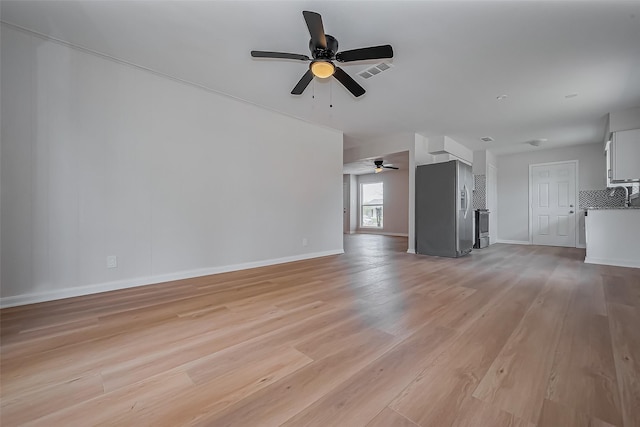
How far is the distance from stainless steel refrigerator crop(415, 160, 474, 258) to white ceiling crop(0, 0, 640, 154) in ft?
4.06

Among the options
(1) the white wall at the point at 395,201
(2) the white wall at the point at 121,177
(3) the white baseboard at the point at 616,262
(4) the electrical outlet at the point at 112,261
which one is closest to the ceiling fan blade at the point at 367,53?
(2) the white wall at the point at 121,177

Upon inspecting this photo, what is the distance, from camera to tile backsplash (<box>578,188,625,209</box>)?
5707 millimetres

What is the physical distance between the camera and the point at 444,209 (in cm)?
491

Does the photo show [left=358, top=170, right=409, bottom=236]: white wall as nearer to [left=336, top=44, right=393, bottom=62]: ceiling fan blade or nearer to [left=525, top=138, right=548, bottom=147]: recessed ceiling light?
[left=525, top=138, right=548, bottom=147]: recessed ceiling light

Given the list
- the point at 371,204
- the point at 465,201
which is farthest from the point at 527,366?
the point at 371,204

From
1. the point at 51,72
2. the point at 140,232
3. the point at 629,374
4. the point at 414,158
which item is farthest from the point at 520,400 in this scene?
the point at 414,158

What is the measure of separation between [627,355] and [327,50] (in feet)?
9.63

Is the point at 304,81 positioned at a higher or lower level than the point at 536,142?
lower

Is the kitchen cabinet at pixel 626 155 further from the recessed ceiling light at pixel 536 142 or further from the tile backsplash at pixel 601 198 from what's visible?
the tile backsplash at pixel 601 198

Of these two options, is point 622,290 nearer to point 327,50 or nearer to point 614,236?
point 614,236

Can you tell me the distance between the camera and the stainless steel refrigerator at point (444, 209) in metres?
4.80

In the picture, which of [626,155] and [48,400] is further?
[626,155]

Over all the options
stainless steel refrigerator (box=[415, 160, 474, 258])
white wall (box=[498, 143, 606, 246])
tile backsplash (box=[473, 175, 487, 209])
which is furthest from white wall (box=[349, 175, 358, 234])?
stainless steel refrigerator (box=[415, 160, 474, 258])

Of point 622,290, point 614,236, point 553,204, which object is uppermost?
point 553,204
